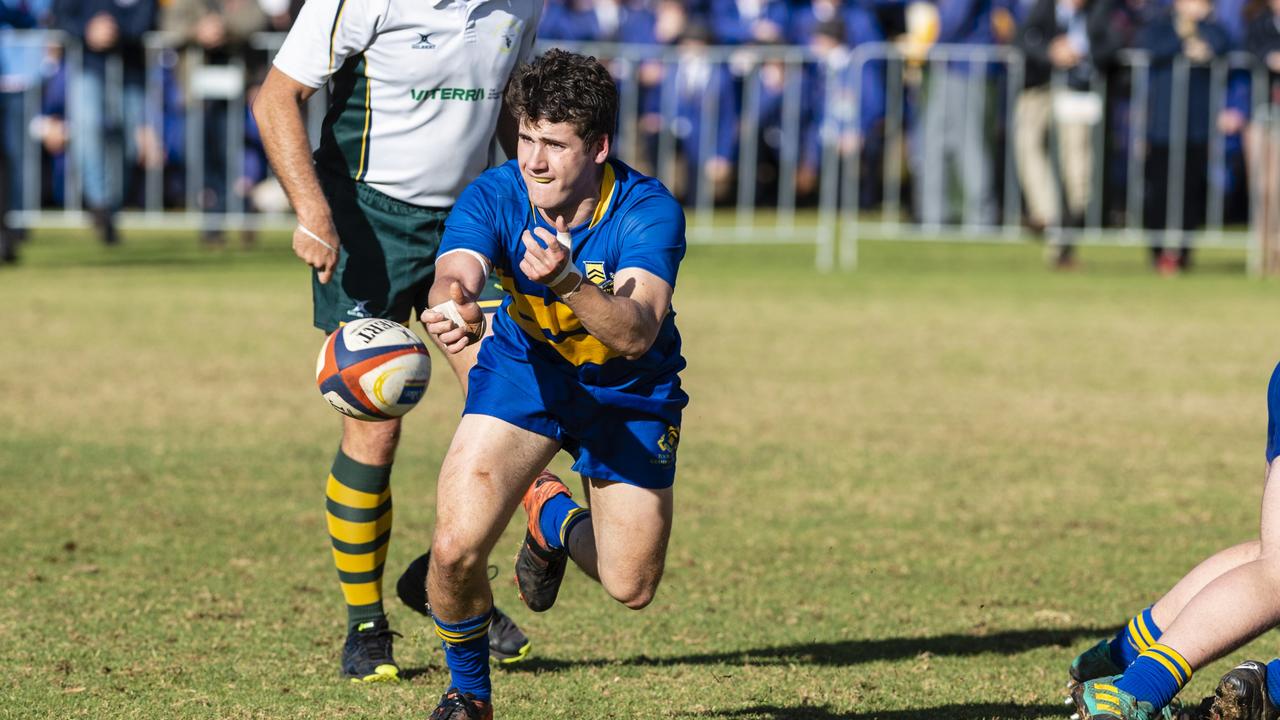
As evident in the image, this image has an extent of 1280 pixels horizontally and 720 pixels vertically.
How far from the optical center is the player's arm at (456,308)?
14.9 feet

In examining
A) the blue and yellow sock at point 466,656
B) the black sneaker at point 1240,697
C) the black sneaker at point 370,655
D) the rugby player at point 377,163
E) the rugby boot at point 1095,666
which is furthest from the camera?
the rugby player at point 377,163

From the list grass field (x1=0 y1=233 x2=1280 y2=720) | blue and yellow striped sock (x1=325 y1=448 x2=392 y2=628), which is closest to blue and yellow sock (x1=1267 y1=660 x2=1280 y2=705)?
grass field (x1=0 y1=233 x2=1280 y2=720)

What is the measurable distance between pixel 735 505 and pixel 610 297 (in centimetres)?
385

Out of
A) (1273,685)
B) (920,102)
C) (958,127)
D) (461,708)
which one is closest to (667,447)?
(461,708)

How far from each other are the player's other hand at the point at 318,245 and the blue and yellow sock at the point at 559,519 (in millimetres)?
998

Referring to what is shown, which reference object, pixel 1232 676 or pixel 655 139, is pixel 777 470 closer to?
pixel 1232 676

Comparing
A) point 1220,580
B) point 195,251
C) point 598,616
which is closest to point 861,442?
point 598,616

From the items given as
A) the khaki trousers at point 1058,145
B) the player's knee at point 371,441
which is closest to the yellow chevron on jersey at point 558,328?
the player's knee at point 371,441

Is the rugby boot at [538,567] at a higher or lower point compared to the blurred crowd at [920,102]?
lower

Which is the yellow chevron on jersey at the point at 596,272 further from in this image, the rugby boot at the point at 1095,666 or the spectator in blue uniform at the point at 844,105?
the spectator in blue uniform at the point at 844,105

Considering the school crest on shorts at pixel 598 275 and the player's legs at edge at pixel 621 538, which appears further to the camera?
the player's legs at edge at pixel 621 538

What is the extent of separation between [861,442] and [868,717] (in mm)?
4533

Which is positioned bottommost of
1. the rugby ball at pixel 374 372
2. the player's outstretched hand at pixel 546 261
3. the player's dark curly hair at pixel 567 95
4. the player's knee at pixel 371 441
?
the player's knee at pixel 371 441

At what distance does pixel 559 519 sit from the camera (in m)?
5.62
